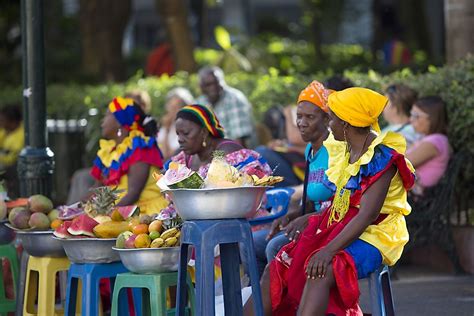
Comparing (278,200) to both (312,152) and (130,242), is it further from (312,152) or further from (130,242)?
(130,242)

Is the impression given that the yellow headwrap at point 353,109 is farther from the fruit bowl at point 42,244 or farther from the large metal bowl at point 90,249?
the fruit bowl at point 42,244

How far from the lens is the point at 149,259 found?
20.8 ft

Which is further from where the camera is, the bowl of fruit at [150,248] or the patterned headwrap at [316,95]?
the patterned headwrap at [316,95]

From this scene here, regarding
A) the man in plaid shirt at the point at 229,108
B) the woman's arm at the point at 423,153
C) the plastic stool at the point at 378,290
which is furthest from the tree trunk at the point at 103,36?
the plastic stool at the point at 378,290

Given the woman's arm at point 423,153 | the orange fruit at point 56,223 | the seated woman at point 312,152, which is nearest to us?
the seated woman at point 312,152

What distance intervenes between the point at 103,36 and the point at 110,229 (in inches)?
466

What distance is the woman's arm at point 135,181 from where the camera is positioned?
306 inches

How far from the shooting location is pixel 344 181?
19.8 ft

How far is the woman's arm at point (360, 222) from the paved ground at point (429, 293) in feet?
6.34

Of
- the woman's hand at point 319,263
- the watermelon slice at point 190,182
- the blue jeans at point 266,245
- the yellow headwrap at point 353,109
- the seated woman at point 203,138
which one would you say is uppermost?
the yellow headwrap at point 353,109

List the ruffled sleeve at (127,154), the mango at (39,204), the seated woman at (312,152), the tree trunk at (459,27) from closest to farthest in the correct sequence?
1. the seated woman at (312,152)
2. the mango at (39,204)
3. the ruffled sleeve at (127,154)
4. the tree trunk at (459,27)

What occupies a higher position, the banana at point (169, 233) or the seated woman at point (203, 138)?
the seated woman at point (203, 138)

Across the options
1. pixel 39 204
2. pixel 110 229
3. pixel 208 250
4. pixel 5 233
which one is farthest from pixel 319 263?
pixel 5 233

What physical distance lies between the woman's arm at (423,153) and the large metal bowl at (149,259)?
289cm
